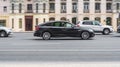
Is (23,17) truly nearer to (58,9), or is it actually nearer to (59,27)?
(58,9)

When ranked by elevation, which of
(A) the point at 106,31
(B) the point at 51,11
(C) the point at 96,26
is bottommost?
(A) the point at 106,31

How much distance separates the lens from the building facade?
7975 cm

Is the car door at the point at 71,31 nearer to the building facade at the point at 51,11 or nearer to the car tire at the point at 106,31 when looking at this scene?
the car tire at the point at 106,31

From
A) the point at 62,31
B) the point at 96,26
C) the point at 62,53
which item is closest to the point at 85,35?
the point at 62,31

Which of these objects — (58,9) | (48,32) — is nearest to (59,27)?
(48,32)

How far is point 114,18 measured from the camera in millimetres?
79000

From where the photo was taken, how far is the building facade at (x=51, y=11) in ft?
262

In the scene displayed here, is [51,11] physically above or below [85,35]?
above

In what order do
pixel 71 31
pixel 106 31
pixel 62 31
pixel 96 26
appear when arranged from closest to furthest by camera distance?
1. pixel 71 31
2. pixel 62 31
3. pixel 96 26
4. pixel 106 31

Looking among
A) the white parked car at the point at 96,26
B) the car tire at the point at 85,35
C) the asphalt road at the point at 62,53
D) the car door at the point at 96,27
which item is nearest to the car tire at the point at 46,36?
the car tire at the point at 85,35

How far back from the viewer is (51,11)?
8019cm

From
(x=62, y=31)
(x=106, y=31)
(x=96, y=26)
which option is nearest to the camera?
(x=62, y=31)

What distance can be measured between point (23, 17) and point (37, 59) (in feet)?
215

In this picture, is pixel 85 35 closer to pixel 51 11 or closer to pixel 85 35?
pixel 85 35
